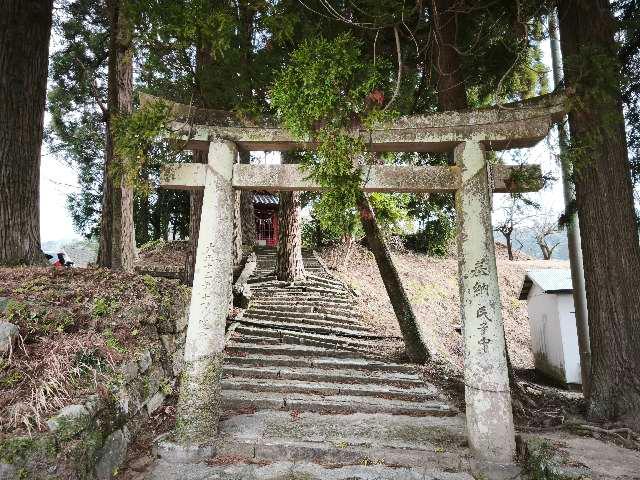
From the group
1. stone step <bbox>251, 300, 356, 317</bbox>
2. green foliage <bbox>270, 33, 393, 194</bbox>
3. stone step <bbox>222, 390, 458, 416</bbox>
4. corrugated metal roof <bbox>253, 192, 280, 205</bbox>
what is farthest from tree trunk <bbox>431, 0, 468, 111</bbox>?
corrugated metal roof <bbox>253, 192, 280, 205</bbox>

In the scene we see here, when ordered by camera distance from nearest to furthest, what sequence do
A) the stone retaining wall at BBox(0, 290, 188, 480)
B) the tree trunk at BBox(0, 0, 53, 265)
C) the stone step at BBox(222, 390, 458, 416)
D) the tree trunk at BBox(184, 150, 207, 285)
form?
the stone retaining wall at BBox(0, 290, 188, 480) < the tree trunk at BBox(0, 0, 53, 265) < the stone step at BBox(222, 390, 458, 416) < the tree trunk at BBox(184, 150, 207, 285)

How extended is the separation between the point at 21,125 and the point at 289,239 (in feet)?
25.0

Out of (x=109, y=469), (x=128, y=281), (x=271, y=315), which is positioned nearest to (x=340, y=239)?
(x=271, y=315)

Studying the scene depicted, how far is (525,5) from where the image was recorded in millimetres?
5051

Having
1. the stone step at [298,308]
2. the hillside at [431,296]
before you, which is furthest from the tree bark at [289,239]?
the hillside at [431,296]

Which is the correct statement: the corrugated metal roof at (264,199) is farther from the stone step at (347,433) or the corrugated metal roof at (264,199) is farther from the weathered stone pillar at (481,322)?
the weathered stone pillar at (481,322)

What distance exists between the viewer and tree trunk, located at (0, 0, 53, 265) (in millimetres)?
5367

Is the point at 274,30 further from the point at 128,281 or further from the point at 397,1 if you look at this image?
the point at 128,281

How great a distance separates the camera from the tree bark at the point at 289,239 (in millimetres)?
12156

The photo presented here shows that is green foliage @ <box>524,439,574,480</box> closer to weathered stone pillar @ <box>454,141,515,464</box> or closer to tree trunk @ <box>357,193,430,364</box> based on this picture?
weathered stone pillar @ <box>454,141,515,464</box>

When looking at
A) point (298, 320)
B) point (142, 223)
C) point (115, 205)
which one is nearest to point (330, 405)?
point (298, 320)

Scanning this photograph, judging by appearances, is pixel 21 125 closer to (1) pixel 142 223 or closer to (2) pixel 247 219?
(2) pixel 247 219

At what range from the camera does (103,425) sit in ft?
10.9

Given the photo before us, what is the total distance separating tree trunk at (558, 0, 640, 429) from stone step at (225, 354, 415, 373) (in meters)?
3.22
